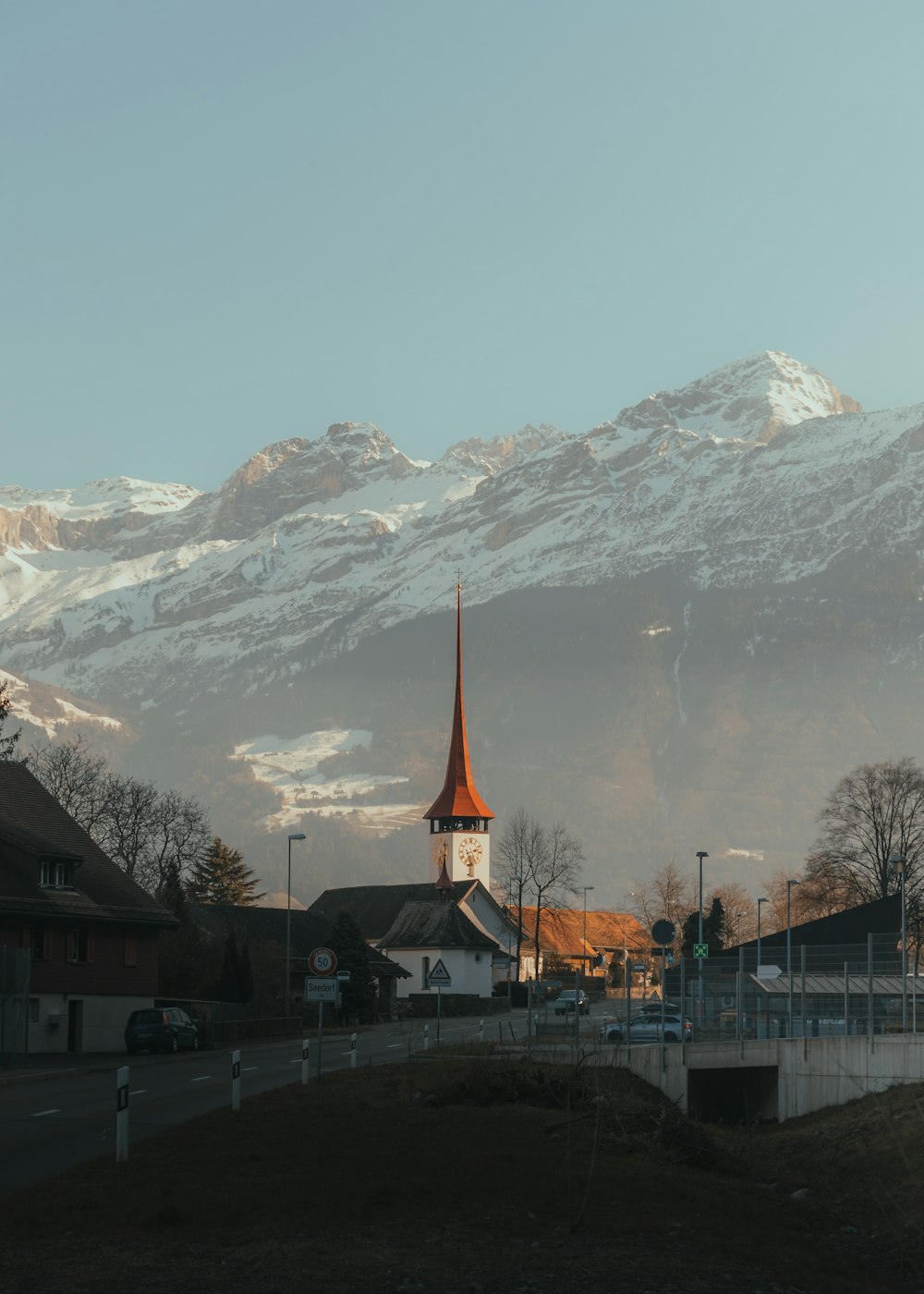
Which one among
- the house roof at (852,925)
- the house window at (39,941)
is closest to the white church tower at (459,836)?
the house roof at (852,925)

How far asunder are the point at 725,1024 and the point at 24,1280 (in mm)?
32023

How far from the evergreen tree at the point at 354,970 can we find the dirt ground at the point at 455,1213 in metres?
58.1

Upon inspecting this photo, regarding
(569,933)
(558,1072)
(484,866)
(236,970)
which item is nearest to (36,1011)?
(236,970)

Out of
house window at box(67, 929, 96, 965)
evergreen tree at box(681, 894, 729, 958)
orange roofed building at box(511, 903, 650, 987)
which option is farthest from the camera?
orange roofed building at box(511, 903, 650, 987)

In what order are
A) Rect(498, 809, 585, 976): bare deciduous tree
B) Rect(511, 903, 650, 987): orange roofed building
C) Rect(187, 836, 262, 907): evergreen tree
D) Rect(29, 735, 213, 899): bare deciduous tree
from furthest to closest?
Rect(511, 903, 650, 987): orange roofed building → Rect(498, 809, 585, 976): bare deciduous tree → Rect(187, 836, 262, 907): evergreen tree → Rect(29, 735, 213, 899): bare deciduous tree

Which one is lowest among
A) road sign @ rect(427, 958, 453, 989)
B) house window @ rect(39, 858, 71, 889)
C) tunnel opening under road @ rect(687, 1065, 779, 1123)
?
tunnel opening under road @ rect(687, 1065, 779, 1123)

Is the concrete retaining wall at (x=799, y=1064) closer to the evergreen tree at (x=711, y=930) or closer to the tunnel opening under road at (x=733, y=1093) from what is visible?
the tunnel opening under road at (x=733, y=1093)

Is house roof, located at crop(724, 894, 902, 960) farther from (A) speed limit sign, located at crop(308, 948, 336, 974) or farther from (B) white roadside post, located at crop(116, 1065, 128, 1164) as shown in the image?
(B) white roadside post, located at crop(116, 1065, 128, 1164)

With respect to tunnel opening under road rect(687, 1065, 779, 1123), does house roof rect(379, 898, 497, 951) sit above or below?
above

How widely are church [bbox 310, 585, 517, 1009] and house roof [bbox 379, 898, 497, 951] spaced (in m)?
0.06

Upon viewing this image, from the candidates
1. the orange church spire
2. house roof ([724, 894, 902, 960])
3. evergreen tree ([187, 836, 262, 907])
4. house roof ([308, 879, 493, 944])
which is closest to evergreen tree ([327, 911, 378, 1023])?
house roof ([724, 894, 902, 960])

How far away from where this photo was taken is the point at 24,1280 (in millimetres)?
14422

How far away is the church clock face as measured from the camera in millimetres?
154000

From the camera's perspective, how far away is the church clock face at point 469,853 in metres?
154
